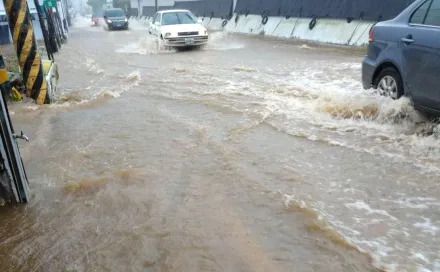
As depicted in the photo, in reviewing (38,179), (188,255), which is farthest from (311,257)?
(38,179)

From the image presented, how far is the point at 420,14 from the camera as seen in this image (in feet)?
15.8

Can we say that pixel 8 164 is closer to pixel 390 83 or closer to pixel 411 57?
pixel 411 57

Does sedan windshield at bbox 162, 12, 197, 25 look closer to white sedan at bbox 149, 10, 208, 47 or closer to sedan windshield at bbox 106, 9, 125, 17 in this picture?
white sedan at bbox 149, 10, 208, 47

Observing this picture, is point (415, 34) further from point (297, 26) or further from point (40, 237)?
point (297, 26)

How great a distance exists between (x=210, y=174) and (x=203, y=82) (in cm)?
502

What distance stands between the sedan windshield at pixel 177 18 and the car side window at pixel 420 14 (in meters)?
11.0

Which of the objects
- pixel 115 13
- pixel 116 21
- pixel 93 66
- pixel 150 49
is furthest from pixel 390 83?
pixel 115 13

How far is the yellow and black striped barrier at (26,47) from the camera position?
6.27 m

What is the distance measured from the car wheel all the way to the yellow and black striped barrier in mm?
5434

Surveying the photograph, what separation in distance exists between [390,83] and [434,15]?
1015mm

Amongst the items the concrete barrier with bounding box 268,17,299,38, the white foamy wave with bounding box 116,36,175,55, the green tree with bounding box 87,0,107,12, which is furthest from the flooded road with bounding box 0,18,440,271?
the green tree with bounding box 87,0,107,12

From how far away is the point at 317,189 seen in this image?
3.58 m

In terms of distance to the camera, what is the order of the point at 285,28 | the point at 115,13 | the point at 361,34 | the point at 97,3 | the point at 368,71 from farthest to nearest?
the point at 97,3
the point at 115,13
the point at 285,28
the point at 361,34
the point at 368,71

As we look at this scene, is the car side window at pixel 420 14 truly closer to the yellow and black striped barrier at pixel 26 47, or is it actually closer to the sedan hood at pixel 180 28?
the yellow and black striped barrier at pixel 26 47
